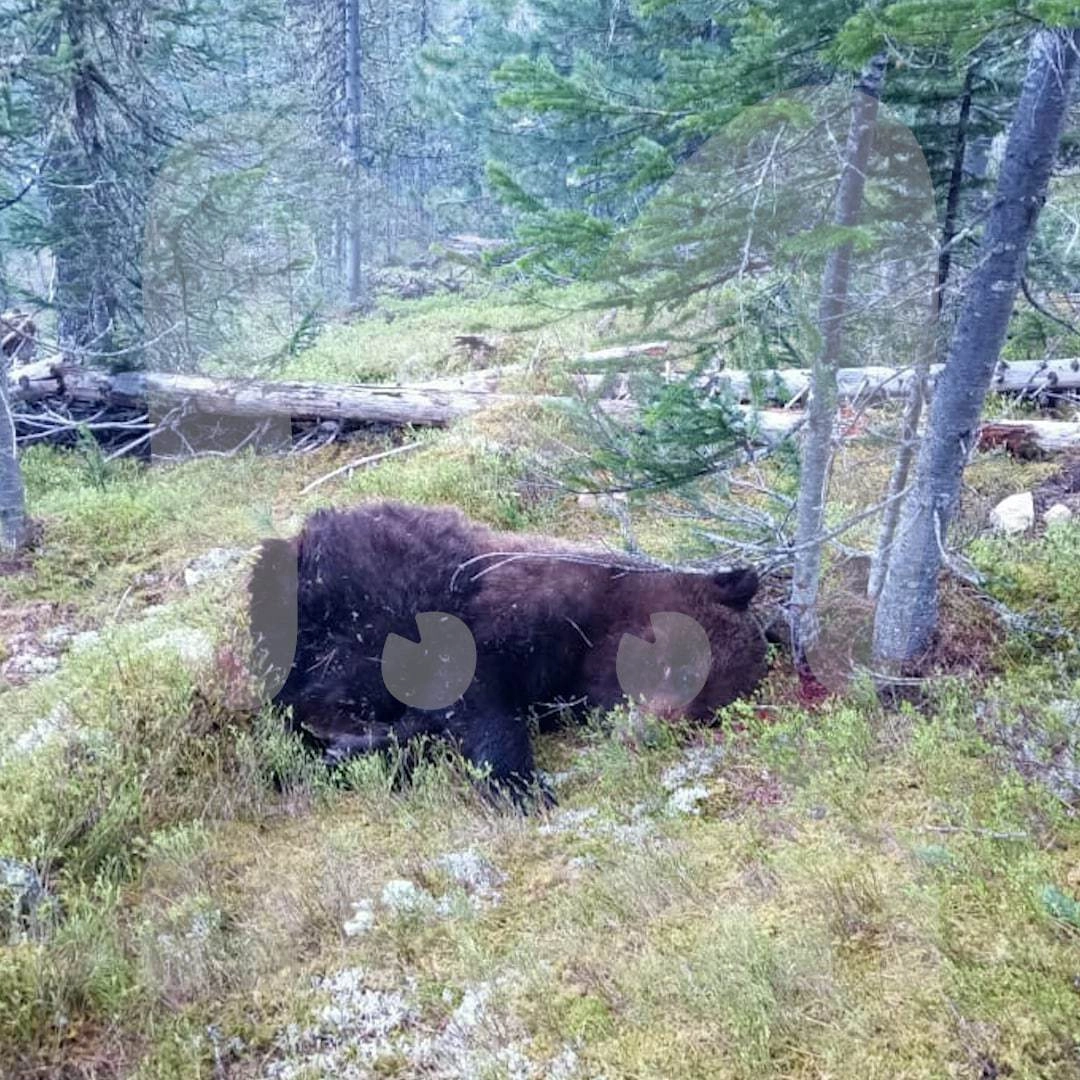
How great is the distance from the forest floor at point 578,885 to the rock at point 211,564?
1323 mm

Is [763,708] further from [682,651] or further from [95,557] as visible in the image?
[95,557]

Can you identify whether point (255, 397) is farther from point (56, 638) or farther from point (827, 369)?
point (827, 369)

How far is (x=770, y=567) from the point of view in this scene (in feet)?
14.6

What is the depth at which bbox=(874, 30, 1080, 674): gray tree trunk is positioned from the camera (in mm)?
3096

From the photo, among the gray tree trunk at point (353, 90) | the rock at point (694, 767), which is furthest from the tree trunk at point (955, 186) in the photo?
the gray tree trunk at point (353, 90)

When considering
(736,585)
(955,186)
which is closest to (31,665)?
(736,585)

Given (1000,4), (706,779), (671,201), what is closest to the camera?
(1000,4)

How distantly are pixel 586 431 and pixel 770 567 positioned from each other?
115 centimetres

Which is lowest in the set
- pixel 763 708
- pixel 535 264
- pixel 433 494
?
pixel 433 494

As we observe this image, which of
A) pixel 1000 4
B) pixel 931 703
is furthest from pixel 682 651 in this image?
pixel 1000 4

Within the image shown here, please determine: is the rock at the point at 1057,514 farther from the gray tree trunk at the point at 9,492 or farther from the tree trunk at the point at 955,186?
the gray tree trunk at the point at 9,492

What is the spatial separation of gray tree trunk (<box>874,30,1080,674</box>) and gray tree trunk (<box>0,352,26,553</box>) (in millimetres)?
6716

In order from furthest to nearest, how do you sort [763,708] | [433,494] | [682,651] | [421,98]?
[421,98] → [433,494] → [682,651] → [763,708]

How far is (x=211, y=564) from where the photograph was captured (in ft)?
21.9
